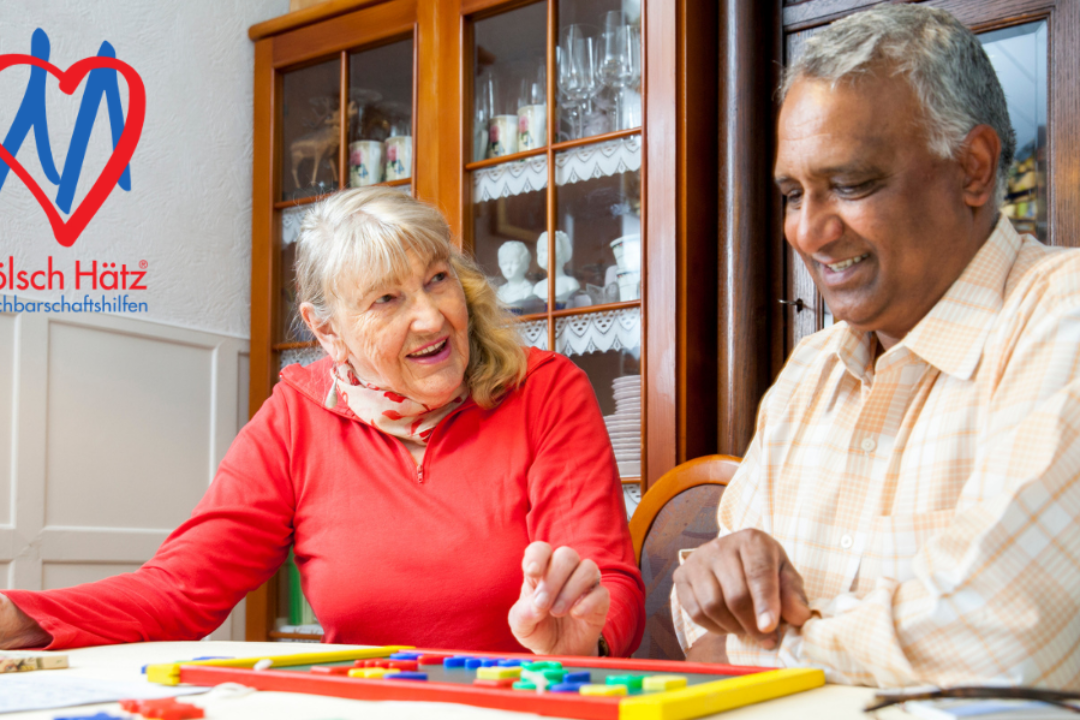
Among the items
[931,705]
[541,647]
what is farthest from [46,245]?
[931,705]

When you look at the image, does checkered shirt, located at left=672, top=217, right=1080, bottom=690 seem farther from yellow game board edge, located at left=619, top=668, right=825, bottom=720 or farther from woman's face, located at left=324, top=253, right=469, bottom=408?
woman's face, located at left=324, top=253, right=469, bottom=408

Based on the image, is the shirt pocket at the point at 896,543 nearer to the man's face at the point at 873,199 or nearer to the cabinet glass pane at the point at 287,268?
the man's face at the point at 873,199

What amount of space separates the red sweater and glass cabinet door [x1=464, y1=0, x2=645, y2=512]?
88 cm

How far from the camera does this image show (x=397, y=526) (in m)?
1.48

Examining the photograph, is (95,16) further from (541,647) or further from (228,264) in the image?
(541,647)

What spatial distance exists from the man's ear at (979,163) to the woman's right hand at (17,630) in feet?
3.93

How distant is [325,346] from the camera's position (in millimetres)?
1688

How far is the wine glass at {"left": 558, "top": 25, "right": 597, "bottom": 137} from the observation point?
8.55 ft

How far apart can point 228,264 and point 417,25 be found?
930 millimetres

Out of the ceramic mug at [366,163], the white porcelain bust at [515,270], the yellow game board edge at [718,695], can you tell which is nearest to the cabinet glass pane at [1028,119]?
the white porcelain bust at [515,270]

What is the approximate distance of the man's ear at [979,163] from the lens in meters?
1.02

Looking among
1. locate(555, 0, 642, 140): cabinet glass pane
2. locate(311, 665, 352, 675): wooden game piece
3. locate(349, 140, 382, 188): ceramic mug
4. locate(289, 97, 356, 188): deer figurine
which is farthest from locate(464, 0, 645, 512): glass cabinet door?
locate(311, 665, 352, 675): wooden game piece

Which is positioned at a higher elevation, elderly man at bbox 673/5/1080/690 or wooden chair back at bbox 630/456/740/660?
elderly man at bbox 673/5/1080/690

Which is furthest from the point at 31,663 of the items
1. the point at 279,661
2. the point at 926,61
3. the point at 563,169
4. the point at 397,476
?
the point at 563,169
